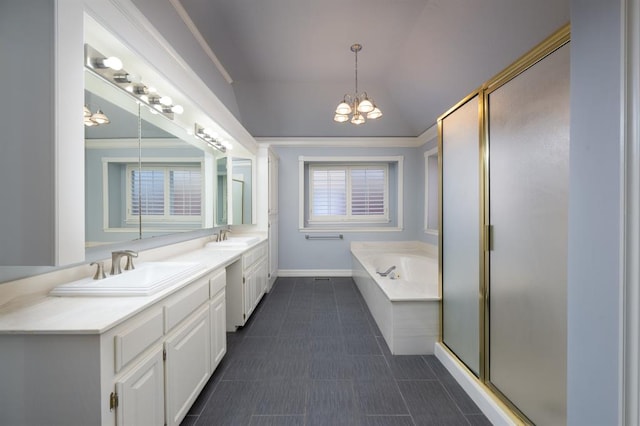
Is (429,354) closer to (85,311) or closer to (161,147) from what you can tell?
(85,311)

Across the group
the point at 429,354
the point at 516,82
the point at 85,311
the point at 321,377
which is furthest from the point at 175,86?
the point at 429,354

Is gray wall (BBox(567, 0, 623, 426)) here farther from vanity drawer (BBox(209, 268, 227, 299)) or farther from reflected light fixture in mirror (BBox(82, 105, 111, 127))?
reflected light fixture in mirror (BBox(82, 105, 111, 127))

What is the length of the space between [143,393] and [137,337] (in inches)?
10.2

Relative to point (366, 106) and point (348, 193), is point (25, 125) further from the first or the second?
point (348, 193)

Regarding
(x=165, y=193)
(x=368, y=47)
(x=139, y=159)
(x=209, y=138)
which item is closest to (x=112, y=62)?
(x=139, y=159)

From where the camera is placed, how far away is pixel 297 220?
15.8 feet

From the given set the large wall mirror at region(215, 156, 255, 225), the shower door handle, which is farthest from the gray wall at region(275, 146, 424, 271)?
the shower door handle

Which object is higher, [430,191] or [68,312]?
[430,191]

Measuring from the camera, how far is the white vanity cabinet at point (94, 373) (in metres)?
0.92

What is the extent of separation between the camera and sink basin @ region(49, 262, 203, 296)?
1.24m

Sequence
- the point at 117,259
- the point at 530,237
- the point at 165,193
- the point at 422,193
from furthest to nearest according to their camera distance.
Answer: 1. the point at 422,193
2. the point at 165,193
3. the point at 117,259
4. the point at 530,237

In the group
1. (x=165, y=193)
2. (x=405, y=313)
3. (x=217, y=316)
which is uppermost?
(x=165, y=193)

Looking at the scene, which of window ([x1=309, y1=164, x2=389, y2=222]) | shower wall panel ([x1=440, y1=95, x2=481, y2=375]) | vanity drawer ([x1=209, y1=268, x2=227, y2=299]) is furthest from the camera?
window ([x1=309, y1=164, x2=389, y2=222])

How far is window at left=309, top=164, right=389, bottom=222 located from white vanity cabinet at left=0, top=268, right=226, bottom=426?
12.7 ft
